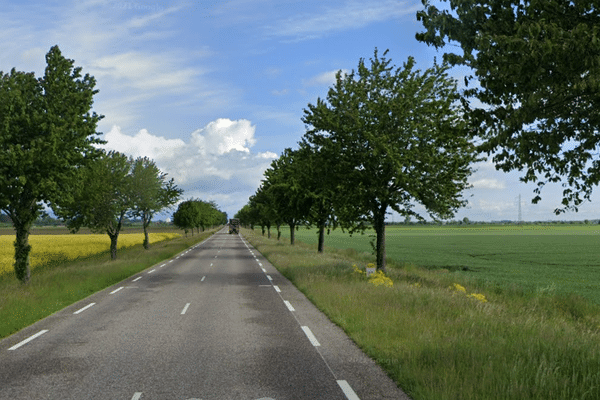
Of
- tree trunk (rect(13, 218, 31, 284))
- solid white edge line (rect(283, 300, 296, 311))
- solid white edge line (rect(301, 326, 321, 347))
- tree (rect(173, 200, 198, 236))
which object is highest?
tree (rect(173, 200, 198, 236))

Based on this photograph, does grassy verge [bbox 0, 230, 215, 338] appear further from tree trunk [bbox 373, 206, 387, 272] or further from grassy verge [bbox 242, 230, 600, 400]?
tree trunk [bbox 373, 206, 387, 272]

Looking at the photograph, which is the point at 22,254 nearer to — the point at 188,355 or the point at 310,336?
the point at 188,355

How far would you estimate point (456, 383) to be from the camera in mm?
5797

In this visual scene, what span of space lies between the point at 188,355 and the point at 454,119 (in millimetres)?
14340

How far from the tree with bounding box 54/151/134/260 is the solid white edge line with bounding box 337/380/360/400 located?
20999mm

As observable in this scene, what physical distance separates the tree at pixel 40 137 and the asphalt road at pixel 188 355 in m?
5.48

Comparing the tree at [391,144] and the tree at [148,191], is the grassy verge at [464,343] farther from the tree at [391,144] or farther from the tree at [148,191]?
the tree at [148,191]

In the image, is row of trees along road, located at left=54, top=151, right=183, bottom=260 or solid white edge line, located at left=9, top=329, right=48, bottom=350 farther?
row of trees along road, located at left=54, top=151, right=183, bottom=260

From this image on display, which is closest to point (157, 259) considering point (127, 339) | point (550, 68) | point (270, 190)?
point (270, 190)

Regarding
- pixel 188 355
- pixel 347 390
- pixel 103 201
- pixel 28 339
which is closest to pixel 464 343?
pixel 347 390

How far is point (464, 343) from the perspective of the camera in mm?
7605

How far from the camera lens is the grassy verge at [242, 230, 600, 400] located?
5.67 m

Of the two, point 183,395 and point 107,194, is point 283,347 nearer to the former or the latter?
point 183,395

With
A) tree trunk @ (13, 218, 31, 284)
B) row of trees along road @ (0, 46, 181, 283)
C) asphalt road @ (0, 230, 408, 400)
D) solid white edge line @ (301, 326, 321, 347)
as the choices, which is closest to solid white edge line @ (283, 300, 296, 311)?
asphalt road @ (0, 230, 408, 400)
